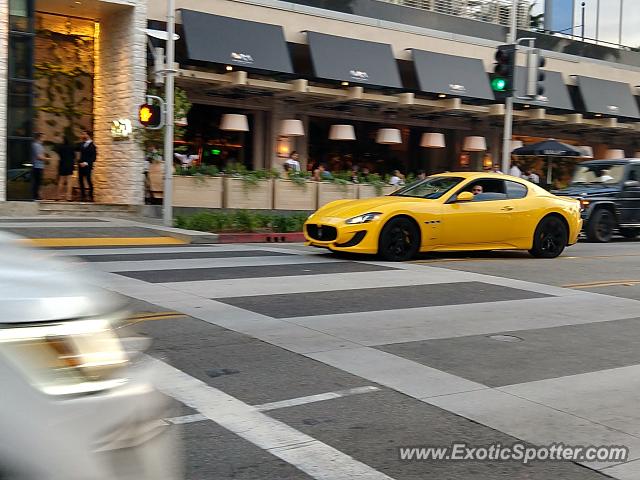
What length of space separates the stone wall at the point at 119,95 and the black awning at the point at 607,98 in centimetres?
1924

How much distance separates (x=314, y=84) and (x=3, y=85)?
33.0 feet

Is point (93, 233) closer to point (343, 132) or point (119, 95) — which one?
point (119, 95)

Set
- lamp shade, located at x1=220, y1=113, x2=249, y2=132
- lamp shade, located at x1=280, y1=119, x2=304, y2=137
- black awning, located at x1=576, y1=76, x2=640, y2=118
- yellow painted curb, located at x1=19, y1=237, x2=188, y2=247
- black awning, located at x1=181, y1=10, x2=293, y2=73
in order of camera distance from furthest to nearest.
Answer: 1. black awning, located at x1=576, y1=76, x2=640, y2=118
2. lamp shade, located at x1=280, y1=119, x2=304, y2=137
3. lamp shade, located at x1=220, y1=113, x2=249, y2=132
4. black awning, located at x1=181, y1=10, x2=293, y2=73
5. yellow painted curb, located at x1=19, y1=237, x2=188, y2=247

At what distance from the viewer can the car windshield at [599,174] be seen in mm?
19391

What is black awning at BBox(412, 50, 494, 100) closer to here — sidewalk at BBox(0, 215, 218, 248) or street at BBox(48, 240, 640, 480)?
sidewalk at BBox(0, 215, 218, 248)

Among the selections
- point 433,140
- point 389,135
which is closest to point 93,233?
point 389,135

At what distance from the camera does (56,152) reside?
73.7 feet

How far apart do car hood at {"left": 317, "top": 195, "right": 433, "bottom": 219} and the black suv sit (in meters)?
7.93

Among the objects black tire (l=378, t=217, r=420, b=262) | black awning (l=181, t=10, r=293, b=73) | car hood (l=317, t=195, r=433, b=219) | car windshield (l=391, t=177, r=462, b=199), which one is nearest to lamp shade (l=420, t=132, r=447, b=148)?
black awning (l=181, t=10, r=293, b=73)

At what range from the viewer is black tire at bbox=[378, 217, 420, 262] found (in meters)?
12.2

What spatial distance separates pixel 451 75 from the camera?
27.3 metres

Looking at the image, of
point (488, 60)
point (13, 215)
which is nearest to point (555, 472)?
point (13, 215)

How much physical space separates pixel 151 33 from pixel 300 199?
615 cm

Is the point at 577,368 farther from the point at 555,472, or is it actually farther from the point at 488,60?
the point at 488,60
